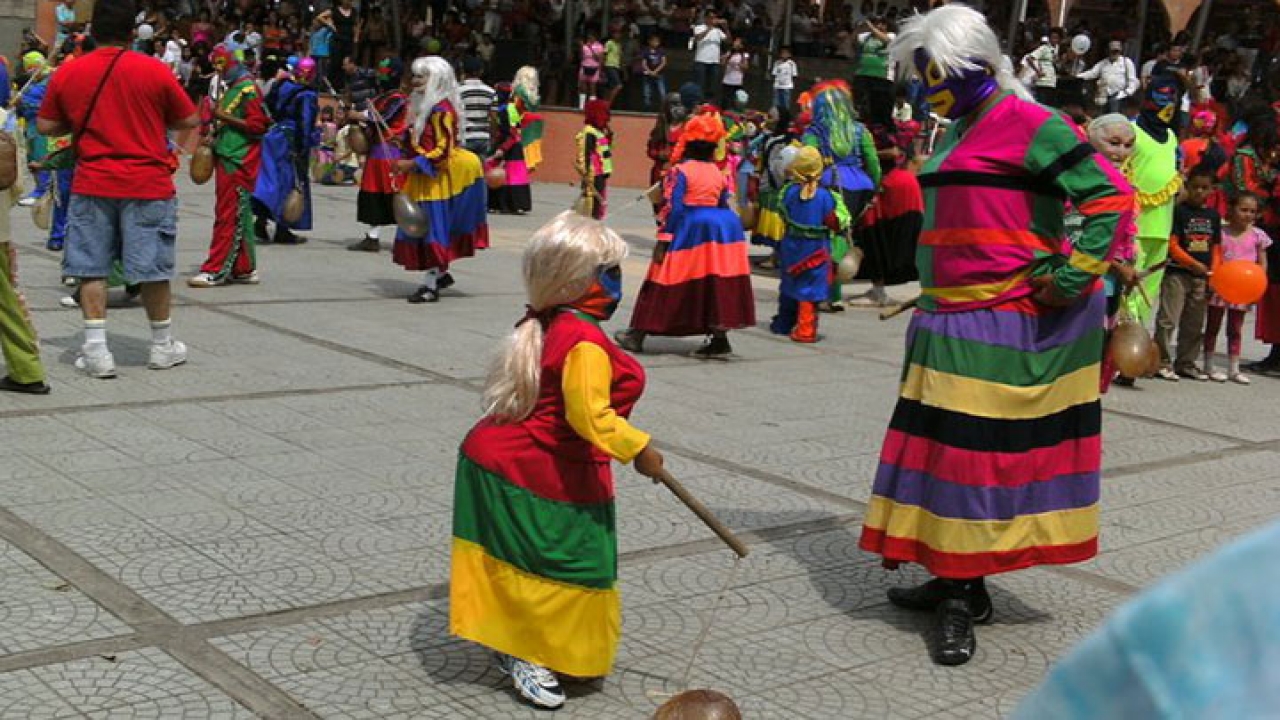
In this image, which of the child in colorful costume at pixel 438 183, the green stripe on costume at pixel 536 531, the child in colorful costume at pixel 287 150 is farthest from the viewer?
the child in colorful costume at pixel 287 150

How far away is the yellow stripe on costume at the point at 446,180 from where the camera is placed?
11.3 metres

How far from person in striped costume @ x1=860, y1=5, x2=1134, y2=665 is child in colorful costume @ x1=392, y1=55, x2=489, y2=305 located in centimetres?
650

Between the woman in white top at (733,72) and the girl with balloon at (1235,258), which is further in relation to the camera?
the woman in white top at (733,72)

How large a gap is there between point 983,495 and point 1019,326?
0.54m

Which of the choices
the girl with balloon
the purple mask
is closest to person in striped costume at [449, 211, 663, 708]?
the purple mask

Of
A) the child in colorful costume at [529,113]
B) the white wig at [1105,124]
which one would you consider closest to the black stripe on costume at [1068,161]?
the white wig at [1105,124]

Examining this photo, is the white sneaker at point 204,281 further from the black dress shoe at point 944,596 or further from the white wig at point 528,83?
the white wig at point 528,83

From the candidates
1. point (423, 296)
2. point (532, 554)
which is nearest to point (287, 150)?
point (423, 296)

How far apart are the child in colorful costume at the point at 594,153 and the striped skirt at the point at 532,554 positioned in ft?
32.9

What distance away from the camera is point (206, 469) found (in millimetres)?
6426

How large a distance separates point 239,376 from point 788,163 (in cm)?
426

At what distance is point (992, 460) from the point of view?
4.87 m

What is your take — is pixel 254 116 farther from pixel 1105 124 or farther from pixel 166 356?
pixel 1105 124

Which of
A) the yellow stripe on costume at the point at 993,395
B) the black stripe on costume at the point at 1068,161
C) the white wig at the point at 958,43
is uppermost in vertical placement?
the white wig at the point at 958,43
